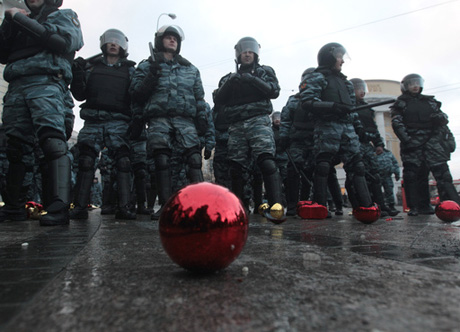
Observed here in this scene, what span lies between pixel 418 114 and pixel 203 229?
19.4 feet

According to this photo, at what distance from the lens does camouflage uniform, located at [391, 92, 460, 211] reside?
5457 mm

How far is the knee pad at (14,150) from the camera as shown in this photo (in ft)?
10.3

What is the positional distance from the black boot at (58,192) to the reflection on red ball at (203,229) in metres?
2.11

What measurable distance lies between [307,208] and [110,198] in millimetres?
4428

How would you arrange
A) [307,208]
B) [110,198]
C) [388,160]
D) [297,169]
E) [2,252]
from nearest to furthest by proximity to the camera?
1. [2,252]
2. [307,208]
3. [297,169]
4. [110,198]
5. [388,160]

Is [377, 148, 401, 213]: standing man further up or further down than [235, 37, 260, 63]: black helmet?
further down

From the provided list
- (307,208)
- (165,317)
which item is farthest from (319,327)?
(307,208)

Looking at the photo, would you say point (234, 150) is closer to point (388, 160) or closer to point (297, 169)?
point (297, 169)

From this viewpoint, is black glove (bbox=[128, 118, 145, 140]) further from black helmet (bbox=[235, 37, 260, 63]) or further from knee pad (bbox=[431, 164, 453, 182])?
knee pad (bbox=[431, 164, 453, 182])

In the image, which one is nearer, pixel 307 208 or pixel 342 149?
pixel 307 208

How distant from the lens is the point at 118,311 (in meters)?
0.65

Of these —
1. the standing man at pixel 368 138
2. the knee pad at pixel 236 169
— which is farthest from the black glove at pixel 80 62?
the standing man at pixel 368 138

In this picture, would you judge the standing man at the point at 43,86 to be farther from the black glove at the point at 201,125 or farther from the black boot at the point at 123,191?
the black glove at the point at 201,125

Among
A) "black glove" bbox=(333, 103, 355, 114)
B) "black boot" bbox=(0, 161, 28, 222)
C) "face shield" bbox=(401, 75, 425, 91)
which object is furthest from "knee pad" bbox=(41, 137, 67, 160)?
"face shield" bbox=(401, 75, 425, 91)
